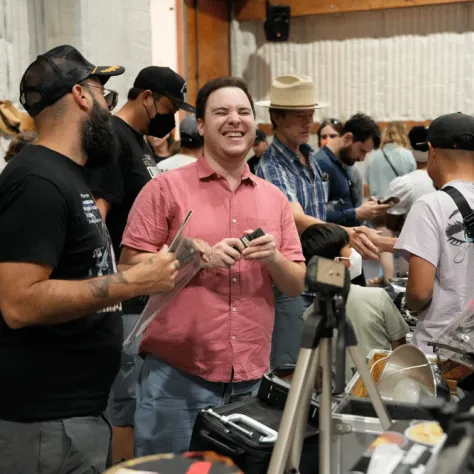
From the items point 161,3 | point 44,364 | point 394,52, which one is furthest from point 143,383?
point 394,52

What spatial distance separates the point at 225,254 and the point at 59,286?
0.55 m

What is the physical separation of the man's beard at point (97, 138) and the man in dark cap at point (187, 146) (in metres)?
2.20

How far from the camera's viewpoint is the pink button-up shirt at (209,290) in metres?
2.31

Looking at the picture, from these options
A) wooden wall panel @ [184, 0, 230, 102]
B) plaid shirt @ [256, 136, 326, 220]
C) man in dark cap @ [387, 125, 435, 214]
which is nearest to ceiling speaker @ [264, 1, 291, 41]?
wooden wall panel @ [184, 0, 230, 102]

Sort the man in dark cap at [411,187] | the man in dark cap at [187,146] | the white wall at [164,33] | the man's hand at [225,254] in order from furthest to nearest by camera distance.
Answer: the white wall at [164,33], the man in dark cap at [411,187], the man in dark cap at [187,146], the man's hand at [225,254]

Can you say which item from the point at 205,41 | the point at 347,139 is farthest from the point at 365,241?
the point at 205,41

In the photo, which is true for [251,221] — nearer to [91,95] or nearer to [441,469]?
[91,95]

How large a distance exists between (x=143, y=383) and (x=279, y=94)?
1802 millimetres

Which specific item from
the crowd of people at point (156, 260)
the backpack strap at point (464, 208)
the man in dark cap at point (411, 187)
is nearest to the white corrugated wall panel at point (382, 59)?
the man in dark cap at point (411, 187)

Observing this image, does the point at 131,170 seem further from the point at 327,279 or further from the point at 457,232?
the point at 327,279

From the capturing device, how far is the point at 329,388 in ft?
4.52

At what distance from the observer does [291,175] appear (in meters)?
3.44

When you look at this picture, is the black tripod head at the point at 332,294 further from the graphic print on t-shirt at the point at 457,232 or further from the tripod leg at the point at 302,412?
the graphic print on t-shirt at the point at 457,232

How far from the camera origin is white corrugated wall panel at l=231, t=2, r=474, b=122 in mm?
9336
